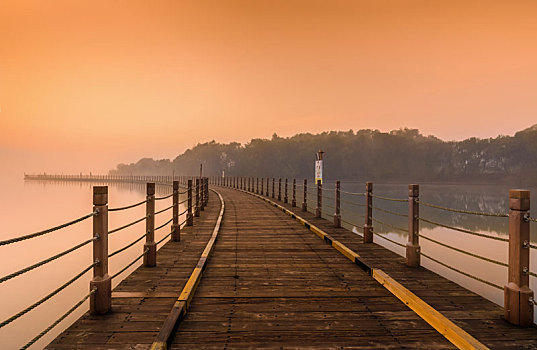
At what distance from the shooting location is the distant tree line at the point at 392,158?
137m

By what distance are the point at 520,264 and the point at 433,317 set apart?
1.11 m

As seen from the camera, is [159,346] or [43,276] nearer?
[159,346]

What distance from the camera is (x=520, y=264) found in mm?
3617

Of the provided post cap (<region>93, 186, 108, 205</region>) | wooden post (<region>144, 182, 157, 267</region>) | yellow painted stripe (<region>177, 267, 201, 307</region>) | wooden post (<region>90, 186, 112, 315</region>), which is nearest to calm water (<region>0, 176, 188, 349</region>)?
wooden post (<region>144, 182, 157, 267</region>)

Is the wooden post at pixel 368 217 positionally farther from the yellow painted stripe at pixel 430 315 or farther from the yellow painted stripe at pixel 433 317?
the yellow painted stripe at pixel 433 317

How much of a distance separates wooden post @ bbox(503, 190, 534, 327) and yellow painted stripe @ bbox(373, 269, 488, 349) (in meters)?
0.76

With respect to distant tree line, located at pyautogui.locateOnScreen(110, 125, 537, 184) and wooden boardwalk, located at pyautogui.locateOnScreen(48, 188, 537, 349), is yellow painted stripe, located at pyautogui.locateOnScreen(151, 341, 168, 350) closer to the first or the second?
wooden boardwalk, located at pyautogui.locateOnScreen(48, 188, 537, 349)

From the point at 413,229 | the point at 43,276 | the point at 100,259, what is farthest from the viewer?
the point at 43,276

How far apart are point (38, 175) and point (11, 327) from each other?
705ft

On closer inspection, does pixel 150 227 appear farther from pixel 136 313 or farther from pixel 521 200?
pixel 521 200

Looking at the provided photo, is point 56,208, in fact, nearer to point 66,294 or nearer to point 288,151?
point 66,294

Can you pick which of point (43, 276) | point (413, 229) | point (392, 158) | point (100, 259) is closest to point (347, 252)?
point (413, 229)

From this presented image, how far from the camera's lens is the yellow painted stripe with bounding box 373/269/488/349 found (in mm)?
3248

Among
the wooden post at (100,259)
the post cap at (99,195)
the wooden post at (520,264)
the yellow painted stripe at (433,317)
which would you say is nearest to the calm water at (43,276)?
the wooden post at (100,259)
